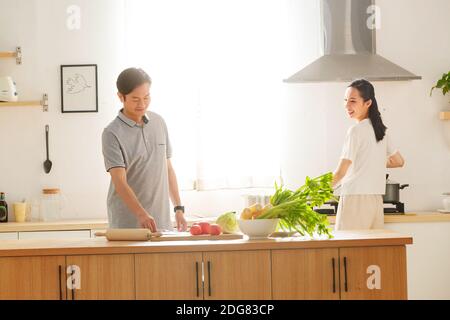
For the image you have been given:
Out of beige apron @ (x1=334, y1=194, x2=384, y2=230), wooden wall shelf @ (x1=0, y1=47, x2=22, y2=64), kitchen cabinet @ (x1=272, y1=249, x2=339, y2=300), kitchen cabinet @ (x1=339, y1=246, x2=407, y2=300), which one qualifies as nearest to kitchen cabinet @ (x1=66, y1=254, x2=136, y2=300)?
kitchen cabinet @ (x1=272, y1=249, x2=339, y2=300)

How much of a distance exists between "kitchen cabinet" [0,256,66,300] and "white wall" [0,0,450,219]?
230 cm

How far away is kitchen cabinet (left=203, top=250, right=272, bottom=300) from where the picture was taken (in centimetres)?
314

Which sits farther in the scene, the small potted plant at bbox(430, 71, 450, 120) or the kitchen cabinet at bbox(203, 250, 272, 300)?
the small potted plant at bbox(430, 71, 450, 120)

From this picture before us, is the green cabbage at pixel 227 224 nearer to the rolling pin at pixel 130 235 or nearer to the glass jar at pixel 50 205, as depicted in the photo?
the rolling pin at pixel 130 235

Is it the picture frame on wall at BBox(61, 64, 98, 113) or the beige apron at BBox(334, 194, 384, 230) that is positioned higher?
the picture frame on wall at BBox(61, 64, 98, 113)

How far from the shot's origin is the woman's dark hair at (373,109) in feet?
14.6

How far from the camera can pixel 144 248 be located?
315 centimetres

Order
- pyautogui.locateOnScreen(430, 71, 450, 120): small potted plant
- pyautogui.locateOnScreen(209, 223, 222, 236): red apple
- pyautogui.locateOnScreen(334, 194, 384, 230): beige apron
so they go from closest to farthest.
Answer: pyautogui.locateOnScreen(209, 223, 222, 236): red apple < pyautogui.locateOnScreen(334, 194, 384, 230): beige apron < pyautogui.locateOnScreen(430, 71, 450, 120): small potted plant

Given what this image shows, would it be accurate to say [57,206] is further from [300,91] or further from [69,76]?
[300,91]

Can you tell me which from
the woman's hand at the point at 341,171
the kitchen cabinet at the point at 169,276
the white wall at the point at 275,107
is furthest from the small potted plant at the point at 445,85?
the kitchen cabinet at the point at 169,276

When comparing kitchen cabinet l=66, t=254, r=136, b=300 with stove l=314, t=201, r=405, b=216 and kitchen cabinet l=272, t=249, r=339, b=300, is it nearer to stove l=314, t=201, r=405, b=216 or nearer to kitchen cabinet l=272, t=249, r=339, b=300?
kitchen cabinet l=272, t=249, r=339, b=300

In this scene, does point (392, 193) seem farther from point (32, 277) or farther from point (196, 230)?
point (32, 277)

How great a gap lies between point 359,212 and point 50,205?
2.17m

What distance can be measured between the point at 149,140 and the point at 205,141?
166 cm
